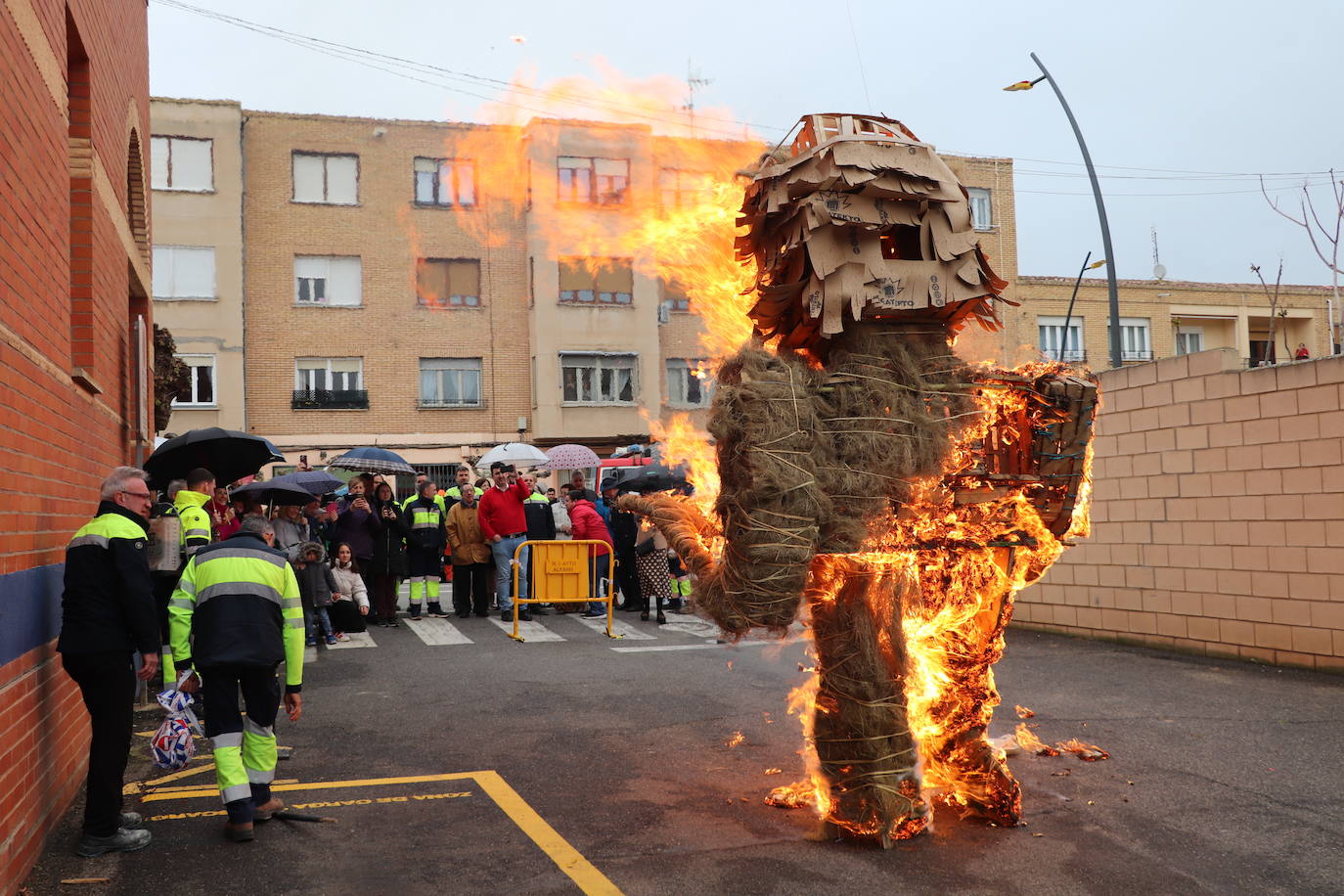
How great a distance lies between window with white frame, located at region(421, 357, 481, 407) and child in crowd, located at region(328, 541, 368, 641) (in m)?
20.3

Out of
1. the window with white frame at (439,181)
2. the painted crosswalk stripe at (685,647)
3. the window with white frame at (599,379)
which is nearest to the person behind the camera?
the painted crosswalk stripe at (685,647)

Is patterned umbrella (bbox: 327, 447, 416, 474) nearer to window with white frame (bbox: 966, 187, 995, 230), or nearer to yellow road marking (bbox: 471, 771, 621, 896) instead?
yellow road marking (bbox: 471, 771, 621, 896)

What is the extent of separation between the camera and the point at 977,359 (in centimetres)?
564

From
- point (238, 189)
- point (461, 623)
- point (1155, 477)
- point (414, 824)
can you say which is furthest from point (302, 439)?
point (414, 824)

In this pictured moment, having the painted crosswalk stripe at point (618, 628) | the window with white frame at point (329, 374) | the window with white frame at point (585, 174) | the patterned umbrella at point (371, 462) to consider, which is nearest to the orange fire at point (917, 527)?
the painted crosswalk stripe at point (618, 628)

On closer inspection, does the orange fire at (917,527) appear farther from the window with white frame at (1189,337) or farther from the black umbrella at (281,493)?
the window with white frame at (1189,337)

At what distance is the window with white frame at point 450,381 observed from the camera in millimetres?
32406

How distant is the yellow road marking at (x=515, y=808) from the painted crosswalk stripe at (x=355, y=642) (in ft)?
18.6

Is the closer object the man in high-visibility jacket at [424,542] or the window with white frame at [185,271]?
the man in high-visibility jacket at [424,542]

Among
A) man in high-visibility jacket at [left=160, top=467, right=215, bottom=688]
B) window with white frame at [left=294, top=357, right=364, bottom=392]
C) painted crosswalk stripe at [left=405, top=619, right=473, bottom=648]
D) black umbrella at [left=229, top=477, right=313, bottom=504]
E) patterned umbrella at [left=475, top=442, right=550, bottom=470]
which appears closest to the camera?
man in high-visibility jacket at [left=160, top=467, right=215, bottom=688]

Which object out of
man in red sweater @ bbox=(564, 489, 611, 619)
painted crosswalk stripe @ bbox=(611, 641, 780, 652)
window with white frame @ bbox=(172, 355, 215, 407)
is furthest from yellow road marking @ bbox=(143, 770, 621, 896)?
window with white frame @ bbox=(172, 355, 215, 407)

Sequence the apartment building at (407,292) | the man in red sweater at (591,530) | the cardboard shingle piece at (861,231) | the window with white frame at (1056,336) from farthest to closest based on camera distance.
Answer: the window with white frame at (1056,336) < the apartment building at (407,292) < the man in red sweater at (591,530) < the cardboard shingle piece at (861,231)

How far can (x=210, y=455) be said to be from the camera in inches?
408

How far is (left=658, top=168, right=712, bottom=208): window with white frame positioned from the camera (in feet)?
21.3
